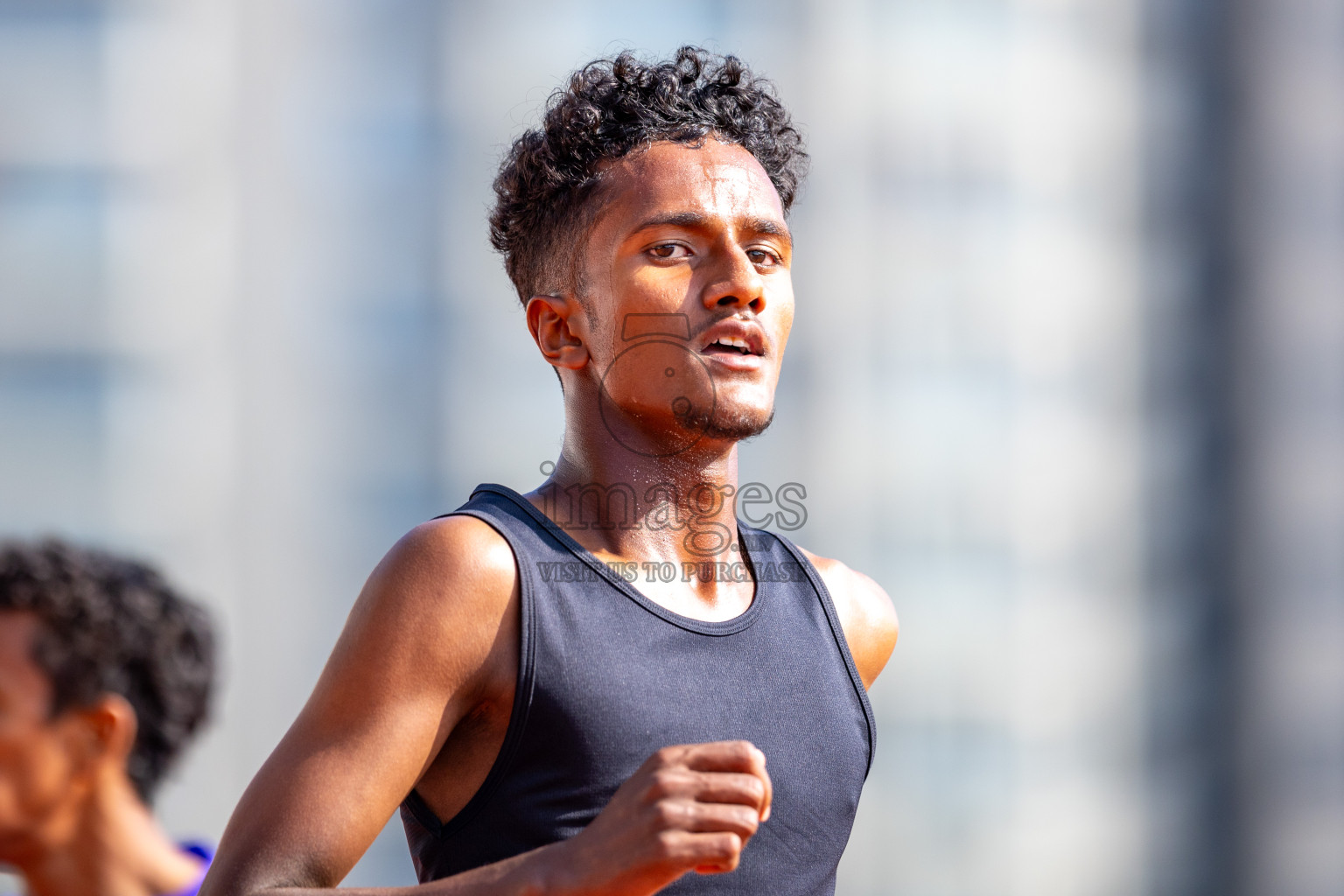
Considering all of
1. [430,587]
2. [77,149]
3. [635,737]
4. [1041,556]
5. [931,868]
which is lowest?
[931,868]

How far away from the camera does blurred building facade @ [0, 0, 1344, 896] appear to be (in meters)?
6.44

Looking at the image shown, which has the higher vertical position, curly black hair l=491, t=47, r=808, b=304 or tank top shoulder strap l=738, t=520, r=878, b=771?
curly black hair l=491, t=47, r=808, b=304

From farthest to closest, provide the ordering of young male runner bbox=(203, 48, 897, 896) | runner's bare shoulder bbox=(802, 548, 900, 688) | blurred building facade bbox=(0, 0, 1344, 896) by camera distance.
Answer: blurred building facade bbox=(0, 0, 1344, 896) → runner's bare shoulder bbox=(802, 548, 900, 688) → young male runner bbox=(203, 48, 897, 896)

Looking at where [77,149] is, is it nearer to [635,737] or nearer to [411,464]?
[411,464]

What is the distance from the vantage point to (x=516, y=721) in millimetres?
1632

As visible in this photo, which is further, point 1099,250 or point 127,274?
point 1099,250

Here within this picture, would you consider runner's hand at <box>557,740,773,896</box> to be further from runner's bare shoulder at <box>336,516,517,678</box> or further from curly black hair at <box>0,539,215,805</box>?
curly black hair at <box>0,539,215,805</box>

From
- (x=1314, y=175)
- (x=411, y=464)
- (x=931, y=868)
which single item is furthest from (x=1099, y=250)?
(x=411, y=464)

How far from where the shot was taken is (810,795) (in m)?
1.80

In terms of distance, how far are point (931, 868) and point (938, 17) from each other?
16.8 ft

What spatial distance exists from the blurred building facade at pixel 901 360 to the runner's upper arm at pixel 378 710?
5044 mm

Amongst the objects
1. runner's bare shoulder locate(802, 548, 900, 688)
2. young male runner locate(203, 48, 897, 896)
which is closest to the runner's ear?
young male runner locate(203, 48, 897, 896)
